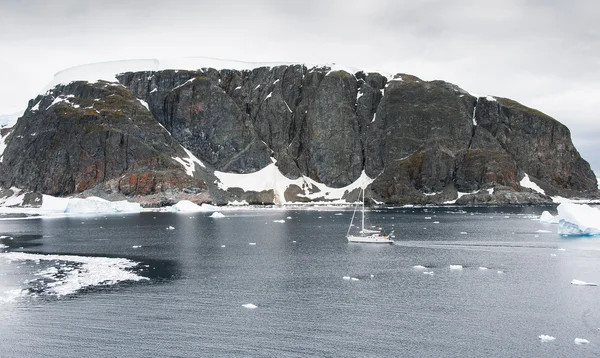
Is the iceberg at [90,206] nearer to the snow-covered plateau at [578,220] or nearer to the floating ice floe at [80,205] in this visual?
the floating ice floe at [80,205]

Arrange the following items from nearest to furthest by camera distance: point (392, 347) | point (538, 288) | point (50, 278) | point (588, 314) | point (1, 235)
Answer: point (392, 347) < point (588, 314) < point (538, 288) < point (50, 278) < point (1, 235)

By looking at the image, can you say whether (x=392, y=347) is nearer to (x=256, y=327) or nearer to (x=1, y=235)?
(x=256, y=327)

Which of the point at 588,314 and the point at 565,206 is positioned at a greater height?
the point at 565,206

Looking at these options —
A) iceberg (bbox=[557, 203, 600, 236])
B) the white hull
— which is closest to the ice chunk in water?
the white hull

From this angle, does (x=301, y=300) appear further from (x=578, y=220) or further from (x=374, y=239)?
(x=578, y=220)

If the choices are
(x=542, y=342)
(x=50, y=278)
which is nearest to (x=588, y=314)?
(x=542, y=342)

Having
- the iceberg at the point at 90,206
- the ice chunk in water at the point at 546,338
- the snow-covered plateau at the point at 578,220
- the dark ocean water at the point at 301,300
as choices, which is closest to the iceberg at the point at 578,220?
the snow-covered plateau at the point at 578,220
